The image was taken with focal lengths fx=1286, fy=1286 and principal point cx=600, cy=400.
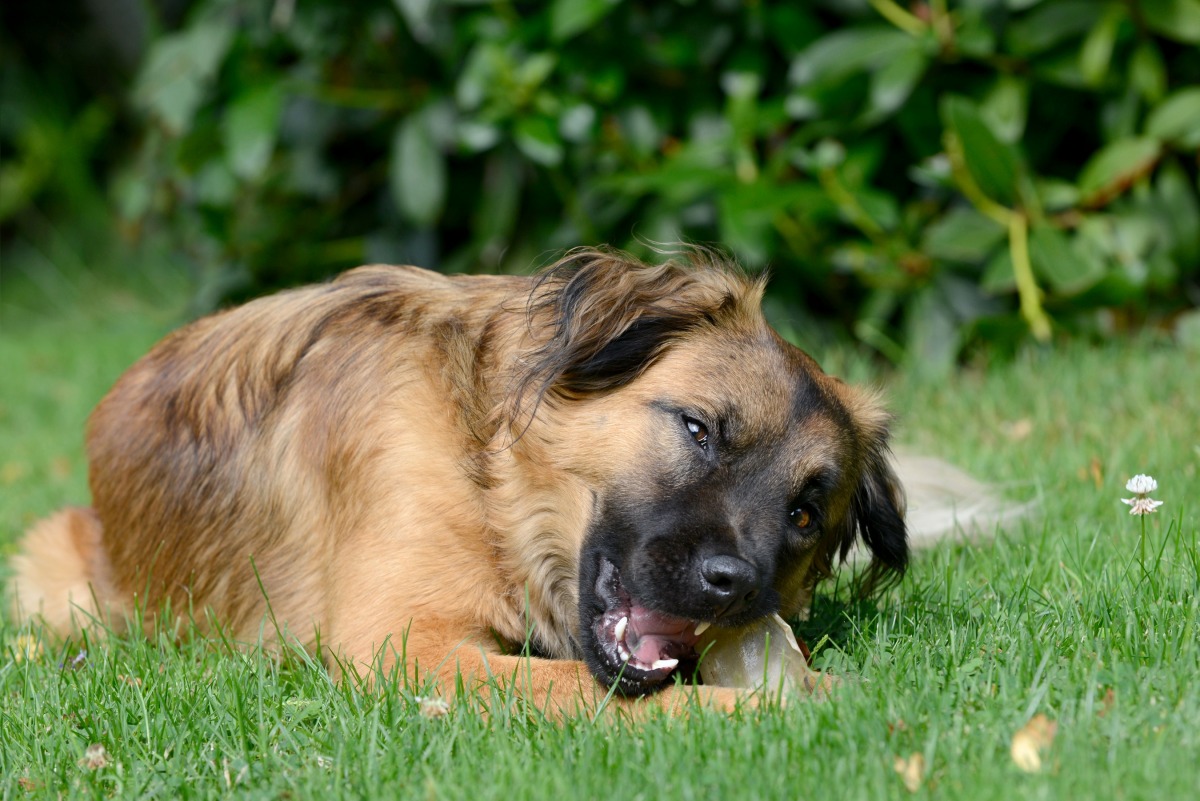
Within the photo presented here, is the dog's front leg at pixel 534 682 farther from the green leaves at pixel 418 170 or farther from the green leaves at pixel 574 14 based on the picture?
the green leaves at pixel 418 170

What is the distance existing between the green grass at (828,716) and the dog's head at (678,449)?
330mm

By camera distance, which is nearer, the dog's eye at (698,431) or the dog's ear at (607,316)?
the dog's eye at (698,431)

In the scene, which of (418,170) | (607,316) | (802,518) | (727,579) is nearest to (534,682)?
(727,579)

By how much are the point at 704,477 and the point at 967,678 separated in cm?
78

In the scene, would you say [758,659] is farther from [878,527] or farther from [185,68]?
[185,68]

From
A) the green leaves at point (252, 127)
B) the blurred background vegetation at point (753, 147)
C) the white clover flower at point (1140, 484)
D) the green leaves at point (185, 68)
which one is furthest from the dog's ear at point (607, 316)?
the green leaves at point (185, 68)

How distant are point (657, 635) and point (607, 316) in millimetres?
846

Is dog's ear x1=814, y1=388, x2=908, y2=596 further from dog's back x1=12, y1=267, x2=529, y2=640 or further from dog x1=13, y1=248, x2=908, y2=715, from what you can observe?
dog's back x1=12, y1=267, x2=529, y2=640

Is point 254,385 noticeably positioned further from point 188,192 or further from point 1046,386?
point 188,192

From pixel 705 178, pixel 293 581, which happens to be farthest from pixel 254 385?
pixel 705 178

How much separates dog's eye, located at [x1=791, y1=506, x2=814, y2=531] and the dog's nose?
38 cm

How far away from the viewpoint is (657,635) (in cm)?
321

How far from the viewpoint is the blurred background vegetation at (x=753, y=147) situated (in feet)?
19.5

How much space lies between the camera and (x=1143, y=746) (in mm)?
2449
